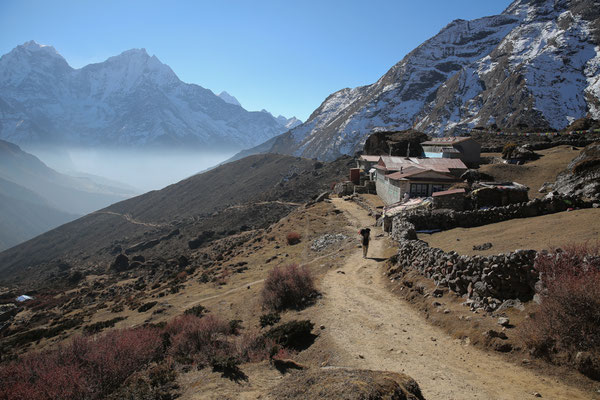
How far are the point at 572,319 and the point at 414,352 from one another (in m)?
3.26

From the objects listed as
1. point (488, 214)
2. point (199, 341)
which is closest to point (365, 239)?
point (488, 214)

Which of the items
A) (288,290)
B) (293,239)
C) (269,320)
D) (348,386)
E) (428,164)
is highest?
(428,164)

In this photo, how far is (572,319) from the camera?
6.05 m

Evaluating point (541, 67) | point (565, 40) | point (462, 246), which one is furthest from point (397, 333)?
point (565, 40)

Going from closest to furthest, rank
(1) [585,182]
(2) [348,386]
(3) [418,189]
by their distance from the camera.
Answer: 1. (2) [348,386]
2. (1) [585,182]
3. (3) [418,189]

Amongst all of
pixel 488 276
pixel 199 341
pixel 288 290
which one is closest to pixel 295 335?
pixel 199 341

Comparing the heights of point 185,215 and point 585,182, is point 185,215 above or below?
below

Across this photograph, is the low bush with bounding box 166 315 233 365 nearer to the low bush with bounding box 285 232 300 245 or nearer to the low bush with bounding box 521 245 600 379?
the low bush with bounding box 521 245 600 379

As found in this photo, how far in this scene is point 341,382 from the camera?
500 cm

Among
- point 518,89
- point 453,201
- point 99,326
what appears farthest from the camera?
point 518,89

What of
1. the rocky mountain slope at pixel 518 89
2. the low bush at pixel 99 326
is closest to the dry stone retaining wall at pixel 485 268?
the low bush at pixel 99 326

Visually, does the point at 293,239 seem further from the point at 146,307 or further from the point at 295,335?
the point at 295,335

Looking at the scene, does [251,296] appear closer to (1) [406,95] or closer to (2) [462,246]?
(2) [462,246]

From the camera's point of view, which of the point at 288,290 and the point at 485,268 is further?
the point at 288,290
